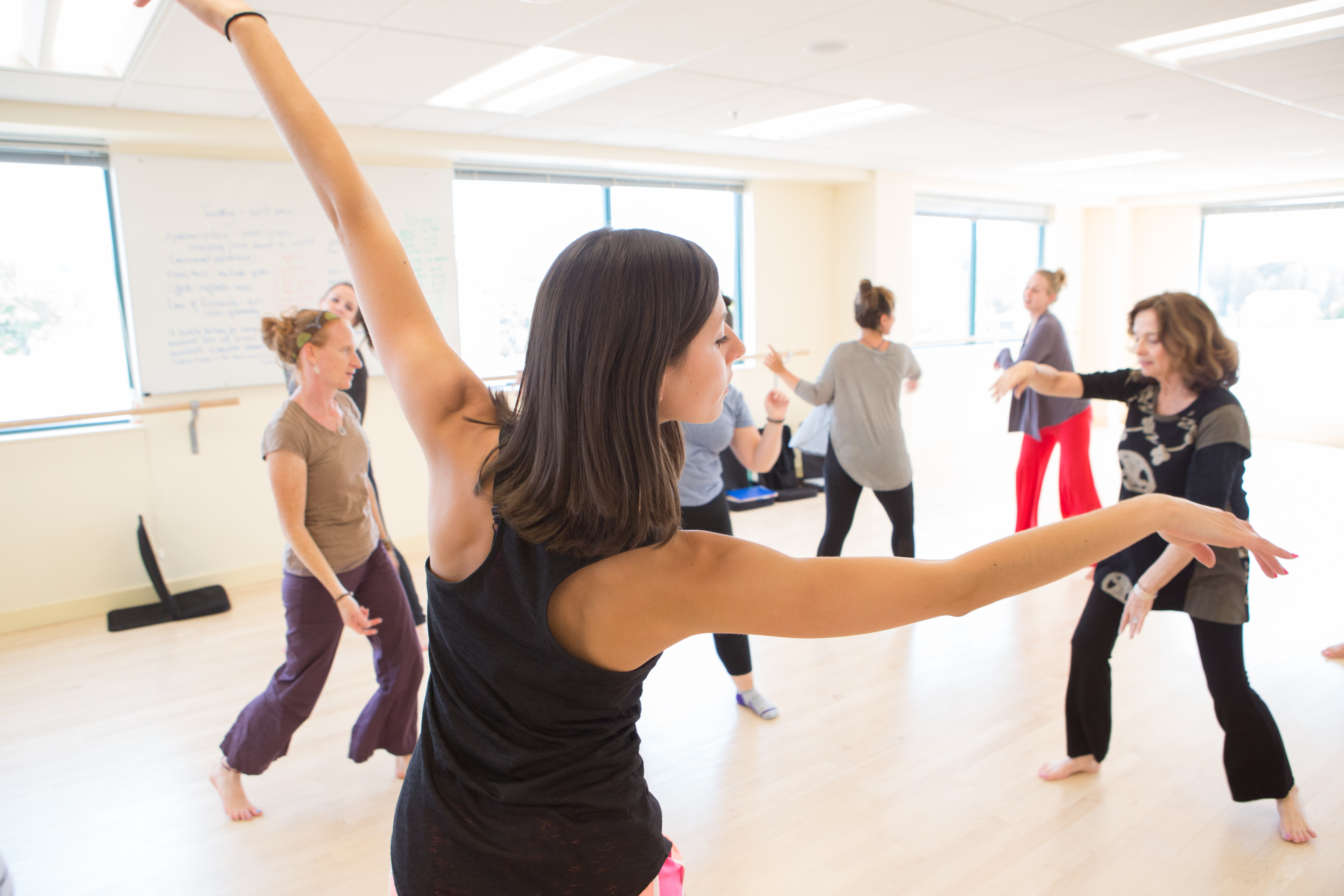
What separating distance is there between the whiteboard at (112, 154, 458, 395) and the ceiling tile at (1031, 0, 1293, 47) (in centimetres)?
352

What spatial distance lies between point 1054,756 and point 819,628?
2.51 meters

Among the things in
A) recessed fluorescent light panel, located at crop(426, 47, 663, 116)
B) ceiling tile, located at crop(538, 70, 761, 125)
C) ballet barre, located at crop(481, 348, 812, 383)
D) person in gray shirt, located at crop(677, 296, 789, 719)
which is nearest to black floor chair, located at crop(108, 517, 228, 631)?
ballet barre, located at crop(481, 348, 812, 383)

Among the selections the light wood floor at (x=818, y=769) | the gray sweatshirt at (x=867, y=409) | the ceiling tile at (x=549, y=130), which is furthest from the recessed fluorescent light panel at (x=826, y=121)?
the light wood floor at (x=818, y=769)

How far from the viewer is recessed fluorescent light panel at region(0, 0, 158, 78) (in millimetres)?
2906

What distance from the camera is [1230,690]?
7.59 feet

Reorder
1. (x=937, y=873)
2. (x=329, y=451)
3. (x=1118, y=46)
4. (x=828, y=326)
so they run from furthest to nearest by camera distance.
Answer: (x=828, y=326) < (x=1118, y=46) < (x=329, y=451) < (x=937, y=873)

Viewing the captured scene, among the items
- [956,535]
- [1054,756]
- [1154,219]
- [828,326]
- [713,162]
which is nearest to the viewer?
[1054,756]

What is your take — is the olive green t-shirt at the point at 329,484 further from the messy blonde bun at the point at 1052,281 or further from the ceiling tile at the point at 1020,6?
the messy blonde bun at the point at 1052,281

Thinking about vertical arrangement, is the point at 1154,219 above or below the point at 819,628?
above

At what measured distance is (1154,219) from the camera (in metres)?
9.95

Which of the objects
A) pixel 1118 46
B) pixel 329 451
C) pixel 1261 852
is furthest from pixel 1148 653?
pixel 329 451

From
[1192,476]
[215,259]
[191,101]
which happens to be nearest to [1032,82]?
[1192,476]

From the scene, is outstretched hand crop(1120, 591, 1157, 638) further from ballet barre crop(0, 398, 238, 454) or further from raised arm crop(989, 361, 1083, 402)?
ballet barre crop(0, 398, 238, 454)

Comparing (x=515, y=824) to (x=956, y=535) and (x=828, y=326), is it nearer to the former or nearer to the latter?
(x=956, y=535)
